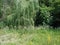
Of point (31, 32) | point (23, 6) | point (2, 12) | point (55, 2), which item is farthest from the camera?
point (2, 12)

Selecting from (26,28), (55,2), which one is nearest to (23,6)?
(26,28)

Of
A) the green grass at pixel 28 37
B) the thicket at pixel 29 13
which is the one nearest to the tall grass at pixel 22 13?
the thicket at pixel 29 13

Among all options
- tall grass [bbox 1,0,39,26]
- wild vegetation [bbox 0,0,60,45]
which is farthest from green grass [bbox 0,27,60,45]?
tall grass [bbox 1,0,39,26]

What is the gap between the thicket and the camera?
13289 mm

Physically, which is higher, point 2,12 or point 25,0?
point 25,0

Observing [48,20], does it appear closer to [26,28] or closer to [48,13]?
[48,13]

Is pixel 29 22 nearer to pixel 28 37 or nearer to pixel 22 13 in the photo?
pixel 22 13

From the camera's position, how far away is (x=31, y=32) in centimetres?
1235

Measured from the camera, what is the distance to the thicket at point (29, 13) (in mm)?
13289

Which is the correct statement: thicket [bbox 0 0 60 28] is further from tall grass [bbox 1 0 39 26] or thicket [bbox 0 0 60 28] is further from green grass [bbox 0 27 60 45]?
green grass [bbox 0 27 60 45]

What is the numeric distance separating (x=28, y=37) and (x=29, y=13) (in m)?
2.65

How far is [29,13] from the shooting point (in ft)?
44.1

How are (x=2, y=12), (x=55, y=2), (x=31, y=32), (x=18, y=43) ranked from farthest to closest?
(x=2, y=12) < (x=55, y=2) < (x=31, y=32) < (x=18, y=43)

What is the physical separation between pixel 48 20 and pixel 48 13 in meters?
0.50
